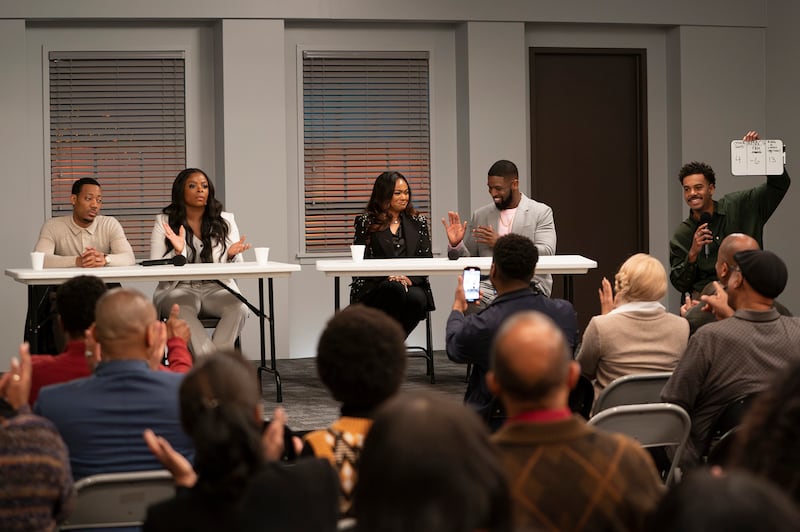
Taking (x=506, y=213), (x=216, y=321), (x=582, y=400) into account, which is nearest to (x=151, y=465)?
(x=582, y=400)

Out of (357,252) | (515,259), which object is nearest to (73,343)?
(515,259)

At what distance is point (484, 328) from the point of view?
3.52 meters

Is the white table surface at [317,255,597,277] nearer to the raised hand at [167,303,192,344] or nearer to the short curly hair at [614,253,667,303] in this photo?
the short curly hair at [614,253,667,303]

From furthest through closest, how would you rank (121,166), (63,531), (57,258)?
(121,166) < (57,258) < (63,531)

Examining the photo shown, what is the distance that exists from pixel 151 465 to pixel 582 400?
1625mm

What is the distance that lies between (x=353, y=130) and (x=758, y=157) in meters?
3.20

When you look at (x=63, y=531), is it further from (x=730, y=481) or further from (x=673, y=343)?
(x=673, y=343)

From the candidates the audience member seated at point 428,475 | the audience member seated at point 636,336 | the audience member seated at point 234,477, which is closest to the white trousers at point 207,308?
the audience member seated at point 636,336

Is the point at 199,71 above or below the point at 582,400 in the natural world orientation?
above

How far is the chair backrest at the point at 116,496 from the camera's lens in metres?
2.29

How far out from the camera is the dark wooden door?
323 inches

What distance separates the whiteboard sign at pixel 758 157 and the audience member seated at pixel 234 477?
458cm

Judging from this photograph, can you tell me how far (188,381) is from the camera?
188cm

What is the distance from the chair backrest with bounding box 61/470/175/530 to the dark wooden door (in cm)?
614
